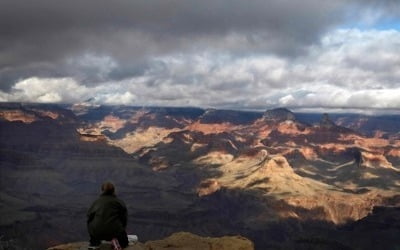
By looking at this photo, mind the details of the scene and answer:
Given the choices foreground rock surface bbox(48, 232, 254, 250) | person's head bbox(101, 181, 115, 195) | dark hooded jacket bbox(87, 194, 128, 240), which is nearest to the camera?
dark hooded jacket bbox(87, 194, 128, 240)

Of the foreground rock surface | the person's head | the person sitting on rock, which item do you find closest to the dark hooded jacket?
the person sitting on rock

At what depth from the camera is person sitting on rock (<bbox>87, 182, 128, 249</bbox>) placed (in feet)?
89.7

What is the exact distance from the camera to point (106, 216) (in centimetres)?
2734

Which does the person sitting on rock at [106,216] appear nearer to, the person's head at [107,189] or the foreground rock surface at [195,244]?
the person's head at [107,189]

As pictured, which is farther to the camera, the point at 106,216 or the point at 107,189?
the point at 107,189

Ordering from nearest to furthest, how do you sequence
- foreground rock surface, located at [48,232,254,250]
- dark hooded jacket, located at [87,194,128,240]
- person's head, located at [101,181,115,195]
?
dark hooded jacket, located at [87,194,128,240]
person's head, located at [101,181,115,195]
foreground rock surface, located at [48,232,254,250]

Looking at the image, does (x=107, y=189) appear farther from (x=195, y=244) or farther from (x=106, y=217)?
(x=195, y=244)

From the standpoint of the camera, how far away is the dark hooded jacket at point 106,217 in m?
27.3

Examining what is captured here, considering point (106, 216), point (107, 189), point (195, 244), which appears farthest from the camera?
point (195, 244)

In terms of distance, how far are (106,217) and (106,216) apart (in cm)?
5

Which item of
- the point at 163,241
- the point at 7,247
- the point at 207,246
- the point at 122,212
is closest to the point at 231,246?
the point at 207,246

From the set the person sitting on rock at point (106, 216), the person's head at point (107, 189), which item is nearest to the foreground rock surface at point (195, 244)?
the person sitting on rock at point (106, 216)

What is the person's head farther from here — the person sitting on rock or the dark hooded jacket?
the dark hooded jacket

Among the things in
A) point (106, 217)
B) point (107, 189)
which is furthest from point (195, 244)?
point (107, 189)
